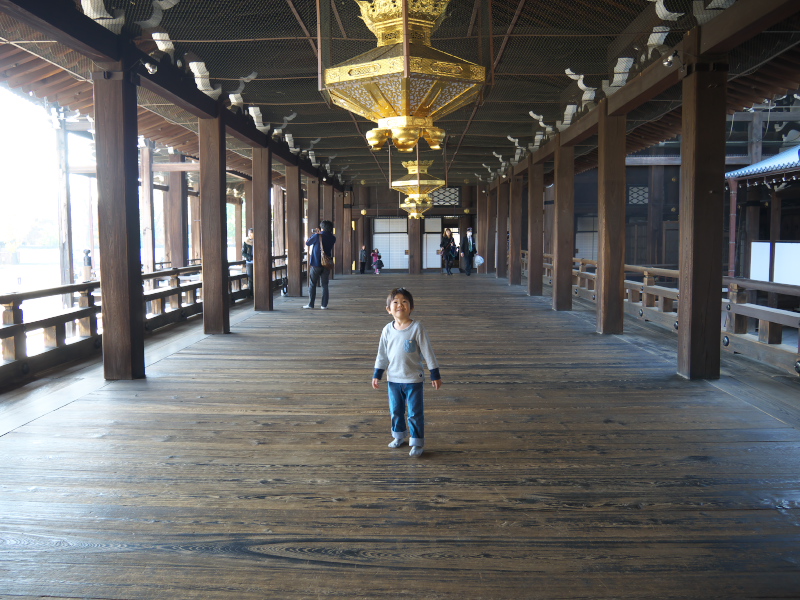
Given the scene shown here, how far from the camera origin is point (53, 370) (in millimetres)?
5844

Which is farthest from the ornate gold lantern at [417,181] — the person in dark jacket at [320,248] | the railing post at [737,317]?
the railing post at [737,317]

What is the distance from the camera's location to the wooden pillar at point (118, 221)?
5297 millimetres

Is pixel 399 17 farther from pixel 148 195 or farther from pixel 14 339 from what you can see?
pixel 148 195

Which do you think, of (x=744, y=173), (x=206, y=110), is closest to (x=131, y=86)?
(x=206, y=110)

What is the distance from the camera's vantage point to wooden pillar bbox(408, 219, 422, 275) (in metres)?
21.9

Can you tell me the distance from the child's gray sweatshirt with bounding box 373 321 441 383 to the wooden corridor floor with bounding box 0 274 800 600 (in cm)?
47

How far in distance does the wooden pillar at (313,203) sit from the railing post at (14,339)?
35.8 ft

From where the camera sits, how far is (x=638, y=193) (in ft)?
56.9

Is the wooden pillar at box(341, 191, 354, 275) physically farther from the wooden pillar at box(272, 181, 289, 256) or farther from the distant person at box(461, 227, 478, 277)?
the distant person at box(461, 227, 478, 277)

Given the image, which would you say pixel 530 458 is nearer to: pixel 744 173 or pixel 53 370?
pixel 53 370

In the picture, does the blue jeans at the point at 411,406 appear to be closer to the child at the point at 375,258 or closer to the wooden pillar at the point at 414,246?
the wooden pillar at the point at 414,246

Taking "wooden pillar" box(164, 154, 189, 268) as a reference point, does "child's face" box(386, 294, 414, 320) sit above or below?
below

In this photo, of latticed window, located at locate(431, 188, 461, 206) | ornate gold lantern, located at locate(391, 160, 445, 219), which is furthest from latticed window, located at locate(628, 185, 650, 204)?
latticed window, located at locate(431, 188, 461, 206)

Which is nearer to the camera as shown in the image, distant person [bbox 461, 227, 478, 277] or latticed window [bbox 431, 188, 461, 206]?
distant person [bbox 461, 227, 478, 277]
